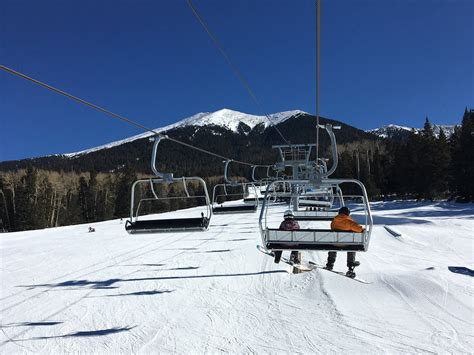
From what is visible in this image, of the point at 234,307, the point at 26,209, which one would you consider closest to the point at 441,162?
the point at 234,307

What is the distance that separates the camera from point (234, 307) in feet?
29.2

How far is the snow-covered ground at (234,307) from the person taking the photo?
6.98 meters

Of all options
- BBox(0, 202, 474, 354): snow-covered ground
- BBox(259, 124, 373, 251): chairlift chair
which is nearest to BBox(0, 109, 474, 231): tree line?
BBox(0, 202, 474, 354): snow-covered ground

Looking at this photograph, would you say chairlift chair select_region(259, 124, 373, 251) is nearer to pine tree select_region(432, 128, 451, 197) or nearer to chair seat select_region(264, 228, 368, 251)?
chair seat select_region(264, 228, 368, 251)

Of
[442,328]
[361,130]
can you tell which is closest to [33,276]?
[442,328]

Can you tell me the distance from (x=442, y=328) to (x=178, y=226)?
18.0 feet

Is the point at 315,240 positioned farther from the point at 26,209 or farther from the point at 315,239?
the point at 26,209

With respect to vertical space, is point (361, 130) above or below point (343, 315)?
above

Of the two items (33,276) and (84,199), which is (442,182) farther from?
(84,199)

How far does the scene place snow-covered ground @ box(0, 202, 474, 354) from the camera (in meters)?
6.98

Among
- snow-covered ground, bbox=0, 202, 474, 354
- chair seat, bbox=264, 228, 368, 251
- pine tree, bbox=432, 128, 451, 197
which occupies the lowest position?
snow-covered ground, bbox=0, 202, 474, 354

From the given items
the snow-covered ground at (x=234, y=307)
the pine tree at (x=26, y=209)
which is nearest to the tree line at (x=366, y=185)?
the pine tree at (x=26, y=209)

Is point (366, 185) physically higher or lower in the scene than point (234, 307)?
higher

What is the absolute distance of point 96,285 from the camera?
38.8 ft
